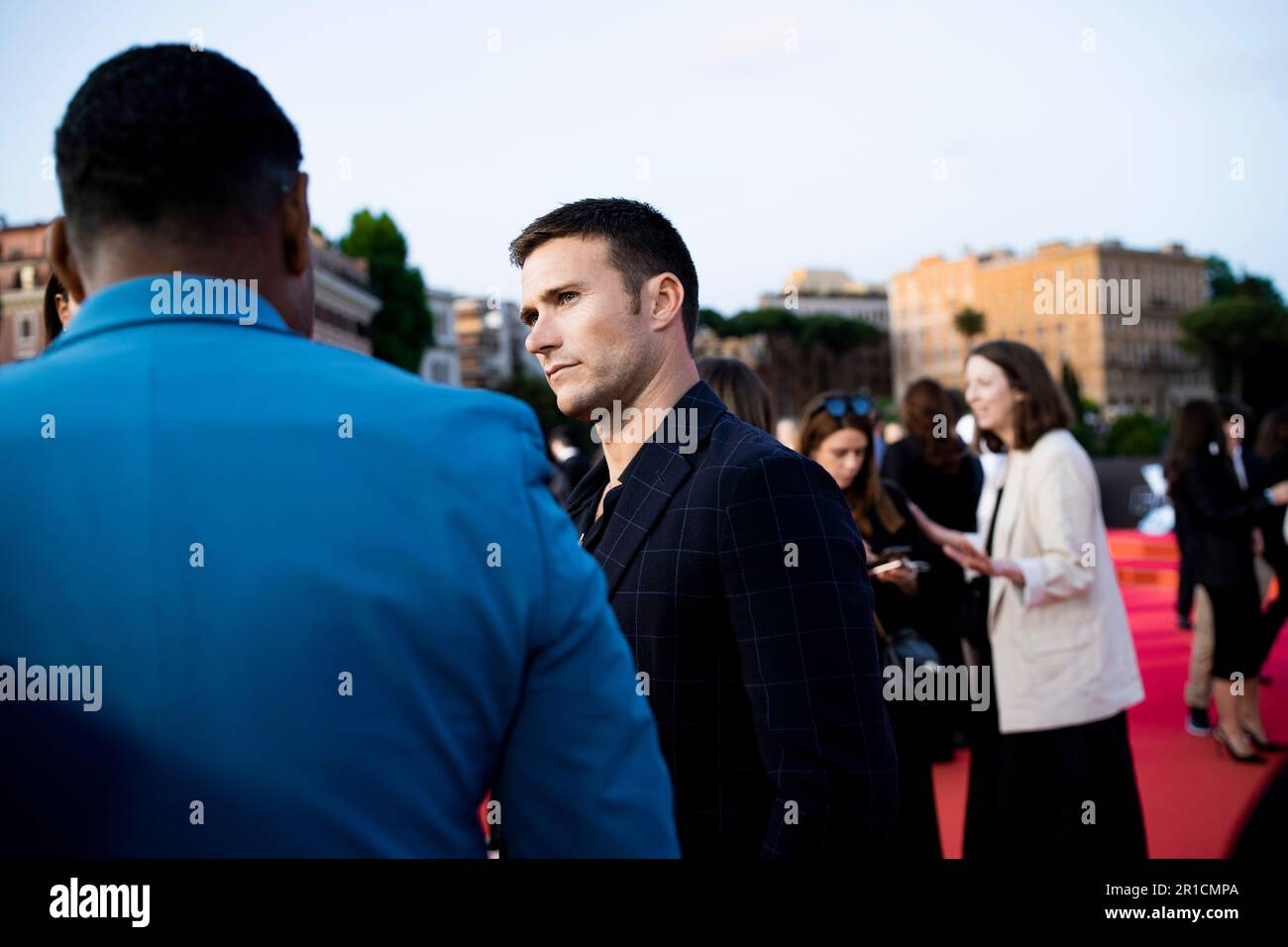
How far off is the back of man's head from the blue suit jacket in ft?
0.19

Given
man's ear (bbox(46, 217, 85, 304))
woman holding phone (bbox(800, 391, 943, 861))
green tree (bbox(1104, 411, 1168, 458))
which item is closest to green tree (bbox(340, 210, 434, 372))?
green tree (bbox(1104, 411, 1168, 458))

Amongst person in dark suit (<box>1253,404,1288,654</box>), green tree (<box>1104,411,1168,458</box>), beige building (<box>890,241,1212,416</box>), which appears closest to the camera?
person in dark suit (<box>1253,404,1288,654</box>)

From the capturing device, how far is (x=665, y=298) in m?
1.93

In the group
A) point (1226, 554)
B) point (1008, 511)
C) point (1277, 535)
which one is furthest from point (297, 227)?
point (1277, 535)

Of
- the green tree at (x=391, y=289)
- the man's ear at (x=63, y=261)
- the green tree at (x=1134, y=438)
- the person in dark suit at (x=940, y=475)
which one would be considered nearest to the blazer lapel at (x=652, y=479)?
the man's ear at (x=63, y=261)

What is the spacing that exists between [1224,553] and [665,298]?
4890mm

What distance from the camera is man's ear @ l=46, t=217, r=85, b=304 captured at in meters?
1.11

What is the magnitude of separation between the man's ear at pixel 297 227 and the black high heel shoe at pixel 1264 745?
5.74 metres

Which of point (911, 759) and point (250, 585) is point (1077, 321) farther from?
point (250, 585)

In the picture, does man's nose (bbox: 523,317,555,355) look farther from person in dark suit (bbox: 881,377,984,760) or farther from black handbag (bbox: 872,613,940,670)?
person in dark suit (bbox: 881,377,984,760)

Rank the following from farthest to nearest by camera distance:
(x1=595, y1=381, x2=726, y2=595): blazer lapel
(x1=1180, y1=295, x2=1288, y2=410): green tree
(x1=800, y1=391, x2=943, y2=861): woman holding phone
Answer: (x1=1180, y1=295, x2=1288, y2=410): green tree → (x1=800, y1=391, x2=943, y2=861): woman holding phone → (x1=595, y1=381, x2=726, y2=595): blazer lapel
